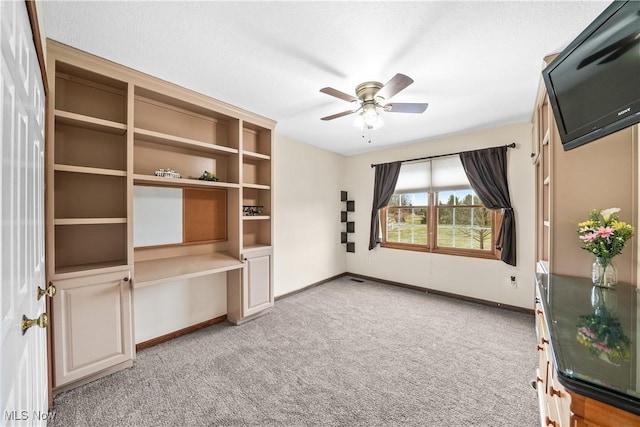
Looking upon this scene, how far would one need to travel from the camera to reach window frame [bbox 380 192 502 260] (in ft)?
12.2

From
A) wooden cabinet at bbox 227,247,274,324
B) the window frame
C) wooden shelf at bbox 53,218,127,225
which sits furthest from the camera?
the window frame

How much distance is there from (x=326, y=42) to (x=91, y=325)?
2849 millimetres

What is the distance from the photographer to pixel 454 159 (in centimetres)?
403

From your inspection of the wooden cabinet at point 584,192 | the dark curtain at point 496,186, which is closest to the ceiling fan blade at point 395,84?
the wooden cabinet at point 584,192

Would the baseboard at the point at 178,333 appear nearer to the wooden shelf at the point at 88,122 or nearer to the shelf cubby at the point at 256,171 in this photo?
the shelf cubby at the point at 256,171

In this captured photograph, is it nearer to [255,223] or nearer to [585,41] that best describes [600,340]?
[585,41]

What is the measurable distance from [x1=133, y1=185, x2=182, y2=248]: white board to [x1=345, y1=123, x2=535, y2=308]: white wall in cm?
343

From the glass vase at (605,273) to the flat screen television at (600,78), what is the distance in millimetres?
774

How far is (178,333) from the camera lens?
2816 millimetres

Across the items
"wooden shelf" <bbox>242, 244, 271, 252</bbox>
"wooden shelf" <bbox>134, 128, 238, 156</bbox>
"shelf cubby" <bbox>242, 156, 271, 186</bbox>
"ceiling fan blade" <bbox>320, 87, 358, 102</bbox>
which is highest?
"ceiling fan blade" <bbox>320, 87, 358, 102</bbox>

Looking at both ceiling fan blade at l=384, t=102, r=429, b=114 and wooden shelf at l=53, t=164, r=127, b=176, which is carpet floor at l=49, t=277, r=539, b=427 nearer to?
wooden shelf at l=53, t=164, r=127, b=176

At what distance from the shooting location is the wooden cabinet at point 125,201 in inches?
76.2

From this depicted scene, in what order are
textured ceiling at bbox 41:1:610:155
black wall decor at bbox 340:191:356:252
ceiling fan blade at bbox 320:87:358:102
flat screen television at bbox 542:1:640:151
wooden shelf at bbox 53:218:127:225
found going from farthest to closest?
black wall decor at bbox 340:191:356:252 → ceiling fan blade at bbox 320:87:358:102 → wooden shelf at bbox 53:218:127:225 → textured ceiling at bbox 41:1:610:155 → flat screen television at bbox 542:1:640:151

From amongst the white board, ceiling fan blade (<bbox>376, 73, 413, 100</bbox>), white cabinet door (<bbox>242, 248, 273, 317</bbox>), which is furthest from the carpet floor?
ceiling fan blade (<bbox>376, 73, 413, 100</bbox>)
